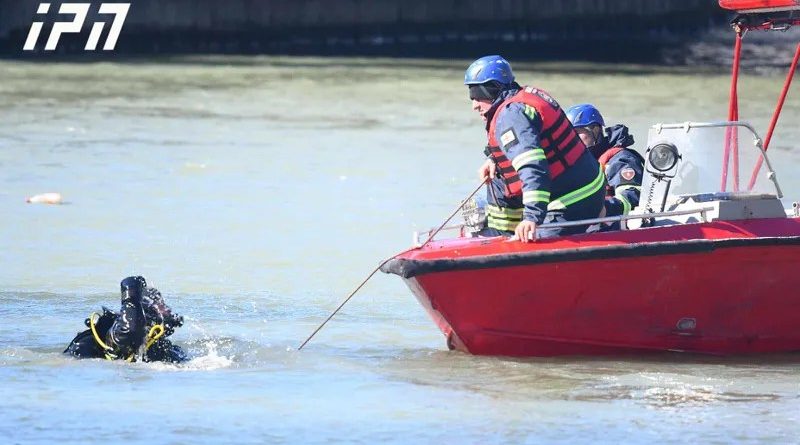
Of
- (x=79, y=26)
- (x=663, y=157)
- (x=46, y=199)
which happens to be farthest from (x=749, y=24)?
(x=79, y=26)

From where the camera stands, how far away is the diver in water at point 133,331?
7.25 meters

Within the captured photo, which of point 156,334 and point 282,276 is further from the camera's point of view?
point 282,276

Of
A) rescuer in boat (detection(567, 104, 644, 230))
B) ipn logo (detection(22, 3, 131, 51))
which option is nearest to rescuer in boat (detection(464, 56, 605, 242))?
rescuer in boat (detection(567, 104, 644, 230))

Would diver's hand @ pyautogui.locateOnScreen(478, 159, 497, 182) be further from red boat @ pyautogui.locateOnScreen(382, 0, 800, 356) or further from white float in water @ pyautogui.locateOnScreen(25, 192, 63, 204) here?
white float in water @ pyautogui.locateOnScreen(25, 192, 63, 204)

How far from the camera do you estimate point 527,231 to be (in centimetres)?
729

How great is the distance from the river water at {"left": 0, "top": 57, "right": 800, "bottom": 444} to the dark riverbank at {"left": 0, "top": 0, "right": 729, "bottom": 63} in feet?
15.2

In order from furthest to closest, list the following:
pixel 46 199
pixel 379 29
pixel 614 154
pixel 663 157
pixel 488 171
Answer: pixel 379 29 → pixel 46 199 → pixel 614 154 → pixel 488 171 → pixel 663 157

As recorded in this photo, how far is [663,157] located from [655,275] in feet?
2.19

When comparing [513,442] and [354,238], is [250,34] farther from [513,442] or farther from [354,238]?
[513,442]

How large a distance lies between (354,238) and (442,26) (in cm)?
1523

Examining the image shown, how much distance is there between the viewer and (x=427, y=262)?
289 inches

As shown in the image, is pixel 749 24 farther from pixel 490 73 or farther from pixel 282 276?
pixel 282 276

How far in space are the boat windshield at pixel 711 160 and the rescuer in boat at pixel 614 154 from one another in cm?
30

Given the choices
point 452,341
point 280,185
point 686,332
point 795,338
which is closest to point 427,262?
point 452,341
